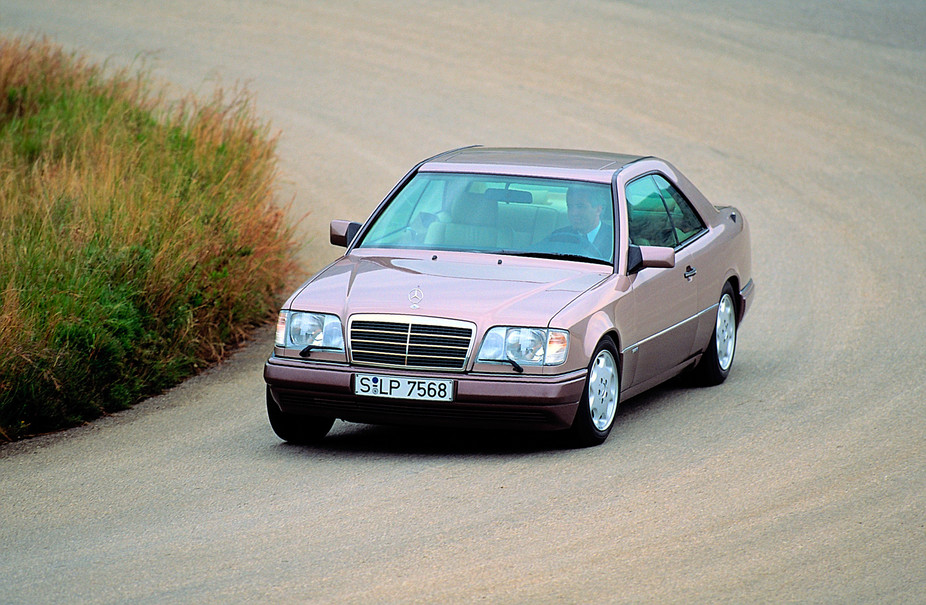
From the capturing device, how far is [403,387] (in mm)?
7430

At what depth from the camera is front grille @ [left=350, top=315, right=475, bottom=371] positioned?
7449 mm

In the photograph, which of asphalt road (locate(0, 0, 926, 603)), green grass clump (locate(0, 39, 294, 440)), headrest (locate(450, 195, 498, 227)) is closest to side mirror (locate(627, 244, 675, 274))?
headrest (locate(450, 195, 498, 227))

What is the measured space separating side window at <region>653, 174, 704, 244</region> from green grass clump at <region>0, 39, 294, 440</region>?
369 cm

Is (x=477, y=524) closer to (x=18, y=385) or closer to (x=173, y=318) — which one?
(x=18, y=385)

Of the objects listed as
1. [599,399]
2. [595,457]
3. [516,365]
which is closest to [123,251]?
[516,365]

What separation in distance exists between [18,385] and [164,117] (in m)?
7.16

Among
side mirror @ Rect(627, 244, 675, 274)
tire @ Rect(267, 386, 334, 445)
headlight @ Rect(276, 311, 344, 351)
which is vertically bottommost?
tire @ Rect(267, 386, 334, 445)

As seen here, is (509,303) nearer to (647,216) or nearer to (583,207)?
(583,207)

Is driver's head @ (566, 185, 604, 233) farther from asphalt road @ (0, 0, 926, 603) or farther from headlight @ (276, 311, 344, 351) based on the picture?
headlight @ (276, 311, 344, 351)

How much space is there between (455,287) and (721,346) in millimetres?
2878

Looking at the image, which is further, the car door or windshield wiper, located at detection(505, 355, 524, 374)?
the car door

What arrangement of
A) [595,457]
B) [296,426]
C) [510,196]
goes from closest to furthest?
[595,457], [296,426], [510,196]


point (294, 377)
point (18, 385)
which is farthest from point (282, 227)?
point (294, 377)

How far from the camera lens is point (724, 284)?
32.6 ft
